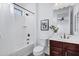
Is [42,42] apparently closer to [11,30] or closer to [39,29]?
[39,29]

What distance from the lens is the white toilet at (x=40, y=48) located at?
1.79m

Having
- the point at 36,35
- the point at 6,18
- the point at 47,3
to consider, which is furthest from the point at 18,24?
the point at 47,3

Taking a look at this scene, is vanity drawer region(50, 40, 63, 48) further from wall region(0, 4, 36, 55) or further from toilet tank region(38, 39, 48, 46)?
wall region(0, 4, 36, 55)

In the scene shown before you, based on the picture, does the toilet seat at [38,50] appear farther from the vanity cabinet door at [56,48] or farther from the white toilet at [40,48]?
the vanity cabinet door at [56,48]

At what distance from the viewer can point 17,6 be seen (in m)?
1.74

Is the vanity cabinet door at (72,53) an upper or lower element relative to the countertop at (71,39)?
lower

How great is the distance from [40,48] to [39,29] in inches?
13.8

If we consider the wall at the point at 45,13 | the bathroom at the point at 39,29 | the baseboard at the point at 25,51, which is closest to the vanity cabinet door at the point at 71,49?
the bathroom at the point at 39,29

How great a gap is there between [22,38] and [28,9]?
540 millimetres

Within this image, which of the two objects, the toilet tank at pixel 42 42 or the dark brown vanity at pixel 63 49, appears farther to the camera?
the toilet tank at pixel 42 42

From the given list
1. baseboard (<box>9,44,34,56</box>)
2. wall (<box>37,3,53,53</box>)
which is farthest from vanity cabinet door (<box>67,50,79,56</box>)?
baseboard (<box>9,44,34,56</box>)

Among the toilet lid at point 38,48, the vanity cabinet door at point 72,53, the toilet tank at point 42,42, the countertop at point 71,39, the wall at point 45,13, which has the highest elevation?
the wall at point 45,13

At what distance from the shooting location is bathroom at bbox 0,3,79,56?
1.70 m

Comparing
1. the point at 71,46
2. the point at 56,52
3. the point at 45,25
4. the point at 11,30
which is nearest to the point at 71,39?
the point at 71,46
